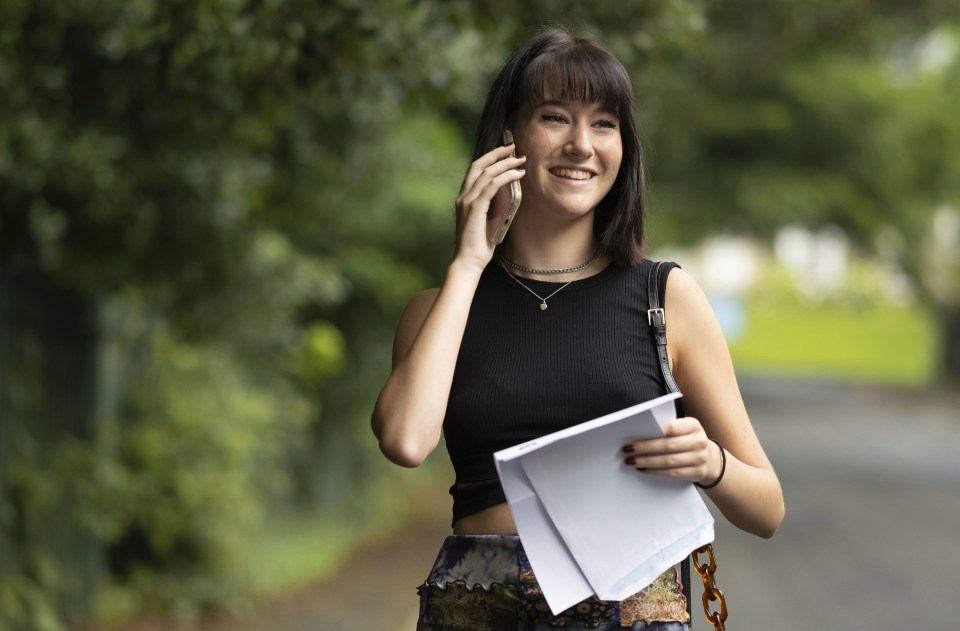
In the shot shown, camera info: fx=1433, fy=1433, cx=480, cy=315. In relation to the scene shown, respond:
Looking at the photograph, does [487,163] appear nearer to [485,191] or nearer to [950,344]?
[485,191]

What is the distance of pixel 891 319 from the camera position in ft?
160

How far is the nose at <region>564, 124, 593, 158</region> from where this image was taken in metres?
2.63

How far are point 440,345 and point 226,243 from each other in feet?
15.3

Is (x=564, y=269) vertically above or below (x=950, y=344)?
below

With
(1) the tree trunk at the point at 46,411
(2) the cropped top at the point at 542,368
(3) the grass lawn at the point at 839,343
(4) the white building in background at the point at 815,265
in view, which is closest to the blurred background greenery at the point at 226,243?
(1) the tree trunk at the point at 46,411

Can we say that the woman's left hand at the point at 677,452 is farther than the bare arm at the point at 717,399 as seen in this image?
No

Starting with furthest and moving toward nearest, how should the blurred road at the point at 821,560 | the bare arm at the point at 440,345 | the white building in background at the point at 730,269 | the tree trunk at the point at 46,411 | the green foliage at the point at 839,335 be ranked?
the white building in background at the point at 730,269
the green foliage at the point at 839,335
the blurred road at the point at 821,560
the tree trunk at the point at 46,411
the bare arm at the point at 440,345

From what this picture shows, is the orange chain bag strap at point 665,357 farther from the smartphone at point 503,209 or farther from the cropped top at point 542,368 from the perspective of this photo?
the smartphone at point 503,209

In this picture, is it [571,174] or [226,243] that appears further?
[226,243]

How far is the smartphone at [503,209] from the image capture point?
8.61 feet

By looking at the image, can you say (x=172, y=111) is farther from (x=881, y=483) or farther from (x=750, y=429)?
(x=881, y=483)

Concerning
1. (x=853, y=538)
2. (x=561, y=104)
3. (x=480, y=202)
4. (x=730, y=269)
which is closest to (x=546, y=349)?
(x=480, y=202)

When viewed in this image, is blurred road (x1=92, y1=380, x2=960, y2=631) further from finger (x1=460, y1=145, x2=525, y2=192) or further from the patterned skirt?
finger (x1=460, y1=145, x2=525, y2=192)

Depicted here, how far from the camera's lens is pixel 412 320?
2.80 meters
